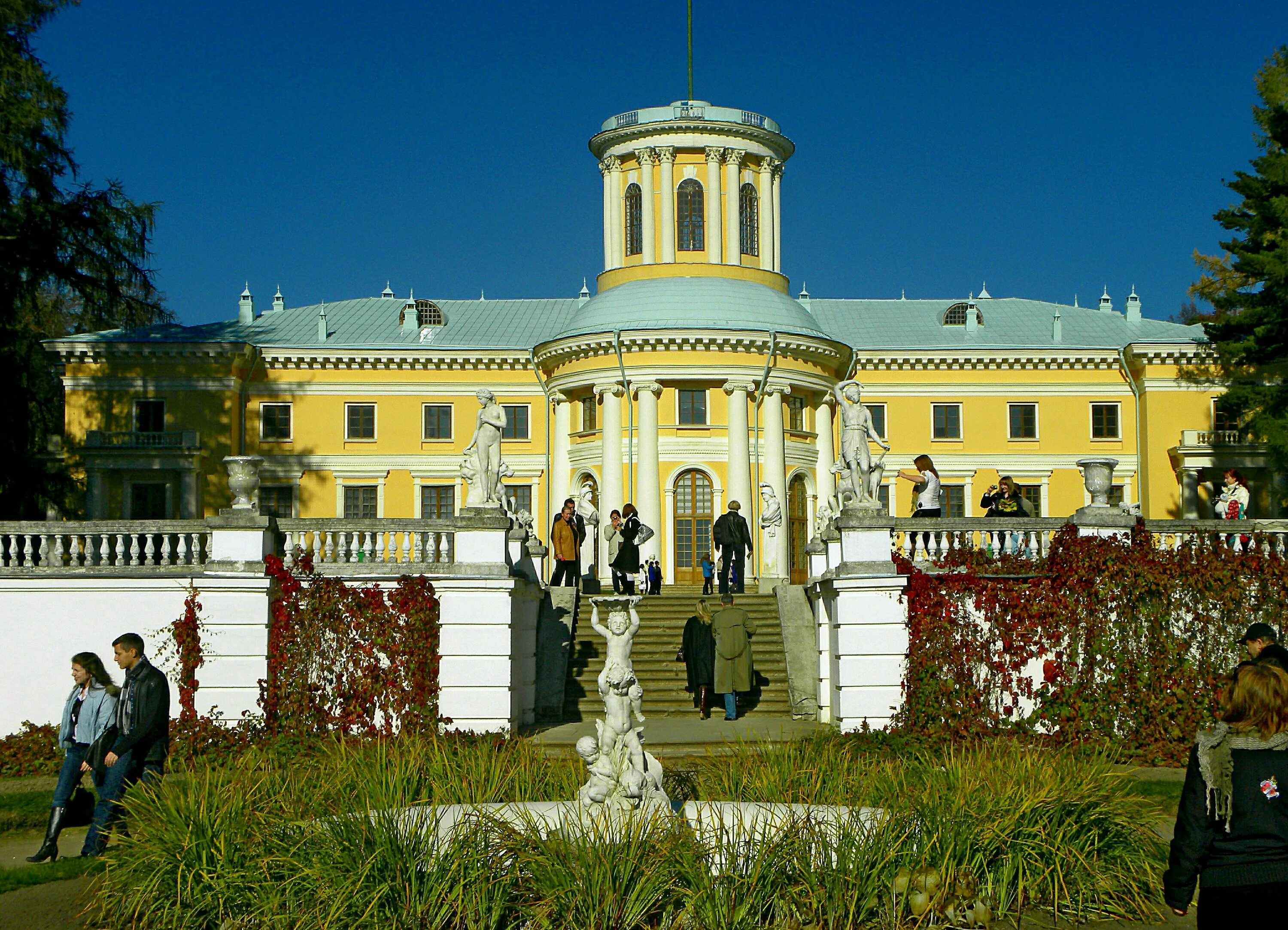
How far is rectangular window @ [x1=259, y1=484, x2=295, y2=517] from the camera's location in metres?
44.3

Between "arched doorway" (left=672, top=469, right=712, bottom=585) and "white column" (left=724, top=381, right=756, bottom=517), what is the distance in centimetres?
85

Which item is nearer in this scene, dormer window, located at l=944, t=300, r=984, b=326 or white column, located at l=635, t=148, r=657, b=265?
white column, located at l=635, t=148, r=657, b=265

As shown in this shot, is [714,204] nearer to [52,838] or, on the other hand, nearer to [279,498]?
[279,498]

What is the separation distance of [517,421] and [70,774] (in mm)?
34279

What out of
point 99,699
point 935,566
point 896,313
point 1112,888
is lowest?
point 1112,888

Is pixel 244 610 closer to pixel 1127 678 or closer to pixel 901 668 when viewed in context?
pixel 901 668

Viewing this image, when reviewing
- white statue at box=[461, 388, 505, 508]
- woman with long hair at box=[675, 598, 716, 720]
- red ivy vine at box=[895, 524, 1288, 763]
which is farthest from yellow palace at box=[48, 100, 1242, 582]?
red ivy vine at box=[895, 524, 1288, 763]

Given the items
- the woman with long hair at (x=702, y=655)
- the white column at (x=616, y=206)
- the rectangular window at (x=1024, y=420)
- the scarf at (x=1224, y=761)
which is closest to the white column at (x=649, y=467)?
the white column at (x=616, y=206)

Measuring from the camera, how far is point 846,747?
12.5 metres

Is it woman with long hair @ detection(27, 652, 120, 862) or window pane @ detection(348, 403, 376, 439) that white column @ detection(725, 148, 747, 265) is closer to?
window pane @ detection(348, 403, 376, 439)

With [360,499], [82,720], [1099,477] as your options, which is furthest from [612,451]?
[82,720]

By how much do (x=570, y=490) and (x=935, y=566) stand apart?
23.2m

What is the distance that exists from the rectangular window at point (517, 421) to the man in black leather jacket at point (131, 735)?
33884 millimetres

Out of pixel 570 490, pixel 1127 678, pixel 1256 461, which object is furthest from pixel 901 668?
pixel 1256 461
